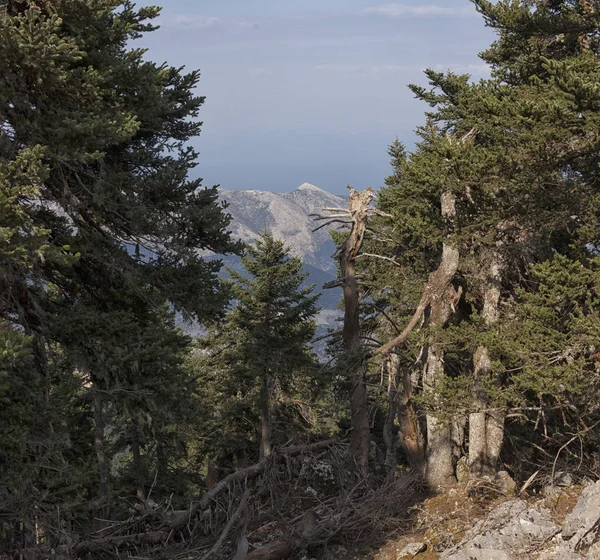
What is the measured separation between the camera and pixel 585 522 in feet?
17.6

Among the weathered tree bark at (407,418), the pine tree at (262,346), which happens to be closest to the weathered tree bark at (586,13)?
the weathered tree bark at (407,418)

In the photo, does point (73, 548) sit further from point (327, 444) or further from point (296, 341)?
point (296, 341)

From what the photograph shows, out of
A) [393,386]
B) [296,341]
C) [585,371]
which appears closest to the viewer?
[585,371]

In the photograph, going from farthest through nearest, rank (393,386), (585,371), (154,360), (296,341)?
1. (296,341)
2. (393,386)
3. (154,360)
4. (585,371)

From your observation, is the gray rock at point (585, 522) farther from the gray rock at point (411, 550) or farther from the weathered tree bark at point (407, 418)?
the weathered tree bark at point (407, 418)

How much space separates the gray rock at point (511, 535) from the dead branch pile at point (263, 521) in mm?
1631

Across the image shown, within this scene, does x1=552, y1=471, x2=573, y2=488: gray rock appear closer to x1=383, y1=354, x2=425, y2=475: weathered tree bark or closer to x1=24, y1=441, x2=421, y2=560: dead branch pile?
x1=24, y1=441, x2=421, y2=560: dead branch pile

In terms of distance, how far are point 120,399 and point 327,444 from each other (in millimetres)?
4293

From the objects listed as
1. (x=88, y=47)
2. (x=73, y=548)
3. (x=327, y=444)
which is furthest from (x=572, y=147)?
(x=73, y=548)

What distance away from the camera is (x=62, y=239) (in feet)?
28.5

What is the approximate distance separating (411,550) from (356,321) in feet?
19.3

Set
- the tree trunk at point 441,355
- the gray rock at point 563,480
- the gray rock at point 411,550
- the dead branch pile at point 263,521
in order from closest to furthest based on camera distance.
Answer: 1. the gray rock at point 411,550
2. the dead branch pile at point 263,521
3. the gray rock at point 563,480
4. the tree trunk at point 441,355

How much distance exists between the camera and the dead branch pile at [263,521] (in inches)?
269

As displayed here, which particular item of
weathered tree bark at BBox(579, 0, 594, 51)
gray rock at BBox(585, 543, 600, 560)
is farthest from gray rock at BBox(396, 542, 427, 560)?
weathered tree bark at BBox(579, 0, 594, 51)
